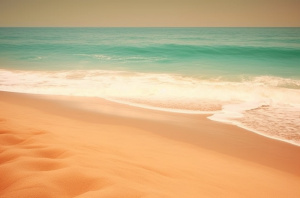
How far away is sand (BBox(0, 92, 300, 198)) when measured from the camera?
187 cm

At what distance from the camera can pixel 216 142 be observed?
14.5 feet

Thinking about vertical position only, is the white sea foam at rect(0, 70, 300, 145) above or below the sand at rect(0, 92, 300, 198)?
above

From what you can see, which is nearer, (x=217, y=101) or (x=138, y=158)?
(x=138, y=158)

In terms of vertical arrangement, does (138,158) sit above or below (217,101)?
below

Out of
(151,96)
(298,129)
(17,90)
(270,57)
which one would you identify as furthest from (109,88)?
(270,57)

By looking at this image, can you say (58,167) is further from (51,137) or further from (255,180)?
(255,180)

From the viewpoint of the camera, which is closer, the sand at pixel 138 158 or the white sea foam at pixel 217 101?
the sand at pixel 138 158

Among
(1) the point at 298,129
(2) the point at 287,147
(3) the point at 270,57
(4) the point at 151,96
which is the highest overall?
(3) the point at 270,57

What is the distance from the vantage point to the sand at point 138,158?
73.8 inches

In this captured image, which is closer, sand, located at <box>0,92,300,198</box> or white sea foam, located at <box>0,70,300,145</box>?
sand, located at <box>0,92,300,198</box>

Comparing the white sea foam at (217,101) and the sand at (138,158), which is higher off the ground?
the white sea foam at (217,101)

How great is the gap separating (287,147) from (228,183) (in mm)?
2294

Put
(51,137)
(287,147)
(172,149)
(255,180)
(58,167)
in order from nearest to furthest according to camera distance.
A: 1. (58,167)
2. (255,180)
3. (51,137)
4. (172,149)
5. (287,147)

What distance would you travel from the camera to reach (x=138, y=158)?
10.0 feet
